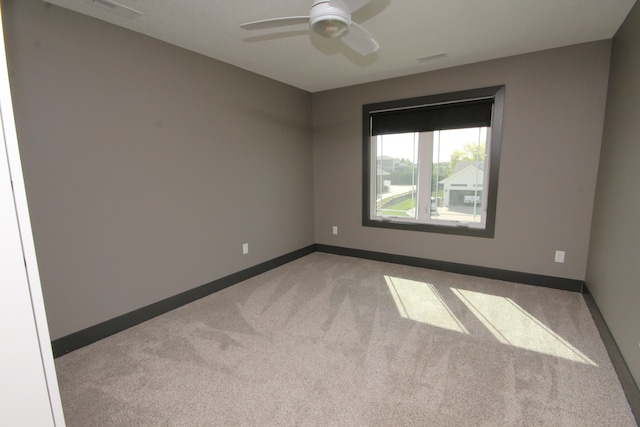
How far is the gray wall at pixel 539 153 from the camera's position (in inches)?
114

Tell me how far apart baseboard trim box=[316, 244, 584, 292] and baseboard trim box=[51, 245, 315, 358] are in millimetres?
1262

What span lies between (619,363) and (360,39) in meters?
2.59

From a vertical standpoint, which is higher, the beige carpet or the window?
the window

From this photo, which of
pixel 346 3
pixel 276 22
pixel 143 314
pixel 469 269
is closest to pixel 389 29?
pixel 346 3

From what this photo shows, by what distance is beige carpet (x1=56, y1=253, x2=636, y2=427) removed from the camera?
1.64 m

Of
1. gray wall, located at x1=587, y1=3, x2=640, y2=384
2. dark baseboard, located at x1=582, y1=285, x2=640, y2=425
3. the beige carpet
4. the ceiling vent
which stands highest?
the ceiling vent

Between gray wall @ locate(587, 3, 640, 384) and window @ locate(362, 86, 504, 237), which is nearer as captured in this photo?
gray wall @ locate(587, 3, 640, 384)

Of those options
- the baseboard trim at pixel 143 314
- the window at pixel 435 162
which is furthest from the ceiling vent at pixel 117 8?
the window at pixel 435 162

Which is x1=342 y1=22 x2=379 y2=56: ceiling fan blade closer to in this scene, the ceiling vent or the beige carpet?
the ceiling vent

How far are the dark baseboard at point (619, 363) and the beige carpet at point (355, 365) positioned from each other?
4 cm

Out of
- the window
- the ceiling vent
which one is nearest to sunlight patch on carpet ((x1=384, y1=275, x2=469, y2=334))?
the window

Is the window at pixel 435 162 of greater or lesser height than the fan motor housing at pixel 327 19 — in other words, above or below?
below

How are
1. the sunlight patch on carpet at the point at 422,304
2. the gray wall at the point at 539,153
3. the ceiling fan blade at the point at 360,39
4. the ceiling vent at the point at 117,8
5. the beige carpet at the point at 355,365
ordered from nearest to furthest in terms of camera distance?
the beige carpet at the point at 355,365
the ceiling fan blade at the point at 360,39
the ceiling vent at the point at 117,8
the sunlight patch on carpet at the point at 422,304
the gray wall at the point at 539,153

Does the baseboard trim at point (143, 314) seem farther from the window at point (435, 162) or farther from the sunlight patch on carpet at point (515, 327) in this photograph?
the sunlight patch on carpet at point (515, 327)
